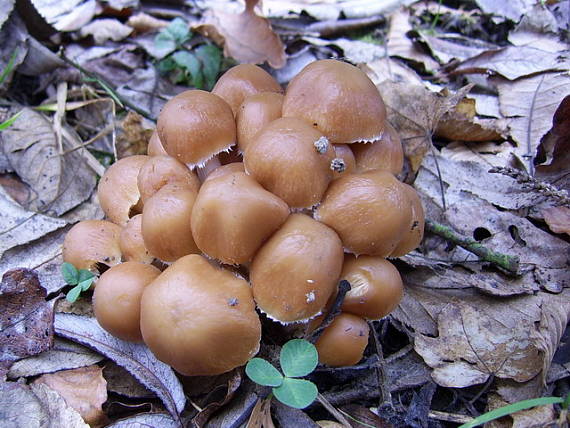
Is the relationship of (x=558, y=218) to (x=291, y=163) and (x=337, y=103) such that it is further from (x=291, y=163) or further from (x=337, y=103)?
(x=291, y=163)

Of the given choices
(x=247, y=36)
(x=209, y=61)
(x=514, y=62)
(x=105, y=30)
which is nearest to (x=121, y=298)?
(x=209, y=61)

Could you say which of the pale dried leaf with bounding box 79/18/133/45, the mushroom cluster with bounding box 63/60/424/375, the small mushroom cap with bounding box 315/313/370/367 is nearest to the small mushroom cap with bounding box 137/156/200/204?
the mushroom cluster with bounding box 63/60/424/375

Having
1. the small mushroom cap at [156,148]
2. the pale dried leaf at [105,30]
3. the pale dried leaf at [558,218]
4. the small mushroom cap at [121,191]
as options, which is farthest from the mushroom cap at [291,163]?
the pale dried leaf at [105,30]

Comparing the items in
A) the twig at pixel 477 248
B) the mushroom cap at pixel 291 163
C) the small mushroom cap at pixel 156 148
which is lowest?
the twig at pixel 477 248

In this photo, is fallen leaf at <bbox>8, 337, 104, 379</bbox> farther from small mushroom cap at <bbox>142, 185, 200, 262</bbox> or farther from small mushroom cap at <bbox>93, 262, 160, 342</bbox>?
small mushroom cap at <bbox>142, 185, 200, 262</bbox>

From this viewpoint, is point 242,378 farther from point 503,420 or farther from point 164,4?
point 164,4

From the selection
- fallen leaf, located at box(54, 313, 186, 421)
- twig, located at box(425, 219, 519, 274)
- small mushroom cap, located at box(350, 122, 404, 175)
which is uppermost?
small mushroom cap, located at box(350, 122, 404, 175)

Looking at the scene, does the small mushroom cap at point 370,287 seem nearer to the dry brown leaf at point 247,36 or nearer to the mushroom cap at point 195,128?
the mushroom cap at point 195,128
